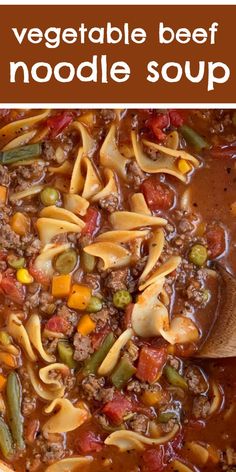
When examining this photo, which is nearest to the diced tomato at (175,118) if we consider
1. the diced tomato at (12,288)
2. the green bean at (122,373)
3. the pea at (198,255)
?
the pea at (198,255)

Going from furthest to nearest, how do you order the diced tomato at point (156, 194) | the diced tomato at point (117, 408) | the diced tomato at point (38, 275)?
1. the diced tomato at point (156, 194)
2. the diced tomato at point (38, 275)
3. the diced tomato at point (117, 408)

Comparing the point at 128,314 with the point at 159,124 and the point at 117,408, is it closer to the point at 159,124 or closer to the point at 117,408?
the point at 117,408

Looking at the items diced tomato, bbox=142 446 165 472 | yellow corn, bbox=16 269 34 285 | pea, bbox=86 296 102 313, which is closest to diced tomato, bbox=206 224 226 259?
pea, bbox=86 296 102 313

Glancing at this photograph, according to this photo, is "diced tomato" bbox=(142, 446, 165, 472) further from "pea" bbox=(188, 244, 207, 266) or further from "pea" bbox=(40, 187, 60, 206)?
"pea" bbox=(40, 187, 60, 206)

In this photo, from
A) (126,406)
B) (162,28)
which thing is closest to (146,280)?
(126,406)

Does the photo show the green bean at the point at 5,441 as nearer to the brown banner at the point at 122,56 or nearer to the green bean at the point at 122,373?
the green bean at the point at 122,373

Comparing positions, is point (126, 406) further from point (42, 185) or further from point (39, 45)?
point (39, 45)

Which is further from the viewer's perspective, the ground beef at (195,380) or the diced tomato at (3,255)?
the diced tomato at (3,255)
